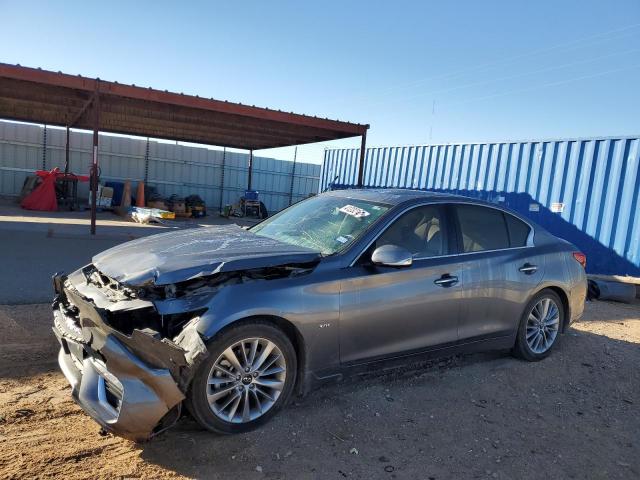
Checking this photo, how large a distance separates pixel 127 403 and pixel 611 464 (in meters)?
3.08

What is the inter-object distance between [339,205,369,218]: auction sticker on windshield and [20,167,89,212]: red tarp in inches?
667

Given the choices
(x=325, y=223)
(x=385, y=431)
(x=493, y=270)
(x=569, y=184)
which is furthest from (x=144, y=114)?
(x=385, y=431)

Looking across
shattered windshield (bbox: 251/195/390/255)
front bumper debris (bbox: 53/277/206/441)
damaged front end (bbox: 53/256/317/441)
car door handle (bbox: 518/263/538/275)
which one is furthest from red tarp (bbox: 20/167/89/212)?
car door handle (bbox: 518/263/538/275)

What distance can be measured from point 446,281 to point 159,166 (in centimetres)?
2177

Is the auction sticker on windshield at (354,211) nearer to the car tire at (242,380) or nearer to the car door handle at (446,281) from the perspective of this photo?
the car door handle at (446,281)

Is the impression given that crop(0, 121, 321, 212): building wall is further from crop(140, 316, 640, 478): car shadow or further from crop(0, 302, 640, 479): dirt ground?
crop(140, 316, 640, 478): car shadow

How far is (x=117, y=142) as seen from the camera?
22.7 meters

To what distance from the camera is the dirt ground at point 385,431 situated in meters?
2.82

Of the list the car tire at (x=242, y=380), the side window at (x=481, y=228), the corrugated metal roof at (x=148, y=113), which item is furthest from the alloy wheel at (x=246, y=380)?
the corrugated metal roof at (x=148, y=113)

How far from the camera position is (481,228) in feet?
14.8

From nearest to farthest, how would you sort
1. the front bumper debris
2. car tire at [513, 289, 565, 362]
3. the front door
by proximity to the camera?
the front bumper debris → the front door → car tire at [513, 289, 565, 362]

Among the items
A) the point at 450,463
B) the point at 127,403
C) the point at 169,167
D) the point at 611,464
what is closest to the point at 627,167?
the point at 611,464

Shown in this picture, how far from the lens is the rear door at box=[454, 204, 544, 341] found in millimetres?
4191

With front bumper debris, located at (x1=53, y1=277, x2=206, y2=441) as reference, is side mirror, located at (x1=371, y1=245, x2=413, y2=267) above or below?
above
